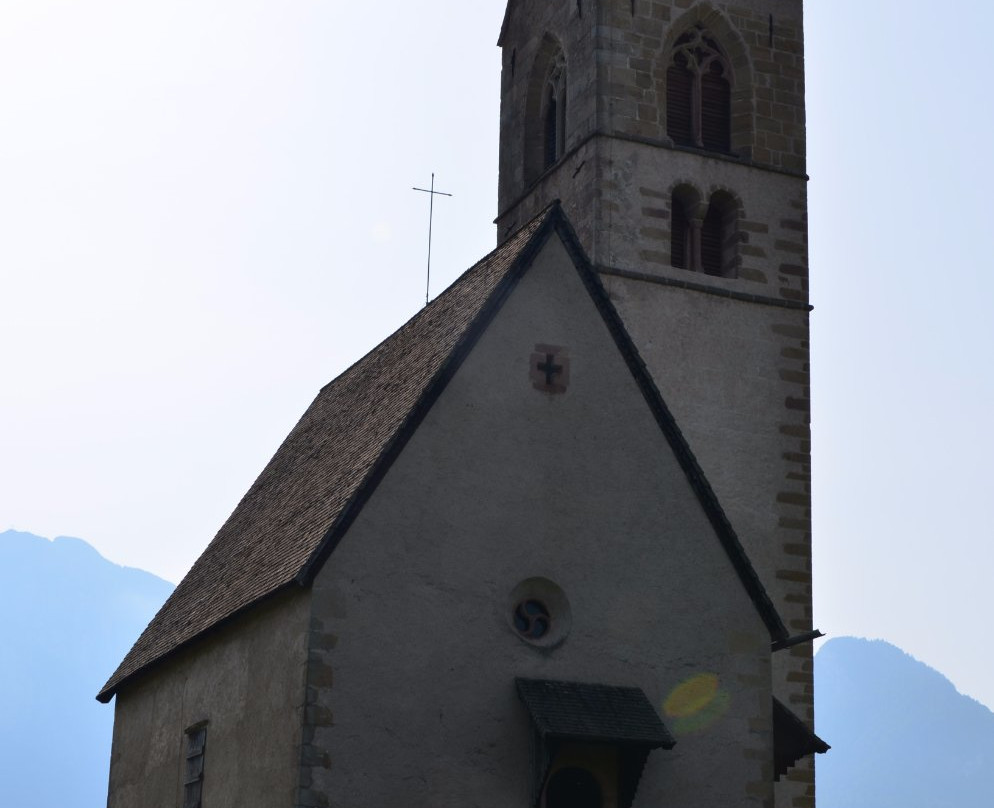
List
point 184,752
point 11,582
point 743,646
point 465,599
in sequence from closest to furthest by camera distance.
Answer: point 465,599 < point 743,646 < point 184,752 < point 11,582

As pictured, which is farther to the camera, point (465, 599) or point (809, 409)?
point (809, 409)

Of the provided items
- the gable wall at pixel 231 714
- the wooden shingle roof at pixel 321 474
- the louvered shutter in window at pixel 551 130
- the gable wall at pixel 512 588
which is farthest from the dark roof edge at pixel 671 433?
the louvered shutter in window at pixel 551 130

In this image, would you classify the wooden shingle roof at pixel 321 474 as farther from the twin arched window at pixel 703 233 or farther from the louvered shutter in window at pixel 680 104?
the louvered shutter in window at pixel 680 104

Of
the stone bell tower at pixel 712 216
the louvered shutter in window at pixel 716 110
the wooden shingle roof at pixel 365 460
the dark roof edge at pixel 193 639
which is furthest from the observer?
the louvered shutter in window at pixel 716 110

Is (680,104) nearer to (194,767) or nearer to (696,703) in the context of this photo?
(696,703)

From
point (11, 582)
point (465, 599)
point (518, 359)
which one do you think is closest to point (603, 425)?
point (518, 359)

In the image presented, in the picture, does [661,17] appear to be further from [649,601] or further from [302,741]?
[302,741]

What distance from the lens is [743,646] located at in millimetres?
22875

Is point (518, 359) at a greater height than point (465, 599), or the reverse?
point (518, 359)

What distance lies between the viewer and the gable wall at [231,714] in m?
20.8

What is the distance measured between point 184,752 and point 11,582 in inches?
6807

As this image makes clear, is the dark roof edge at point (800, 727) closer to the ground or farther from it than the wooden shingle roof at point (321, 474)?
closer to the ground

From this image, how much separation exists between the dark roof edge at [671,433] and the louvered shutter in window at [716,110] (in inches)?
470

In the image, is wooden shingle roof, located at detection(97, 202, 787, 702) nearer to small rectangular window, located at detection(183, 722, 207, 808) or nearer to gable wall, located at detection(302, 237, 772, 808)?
gable wall, located at detection(302, 237, 772, 808)
